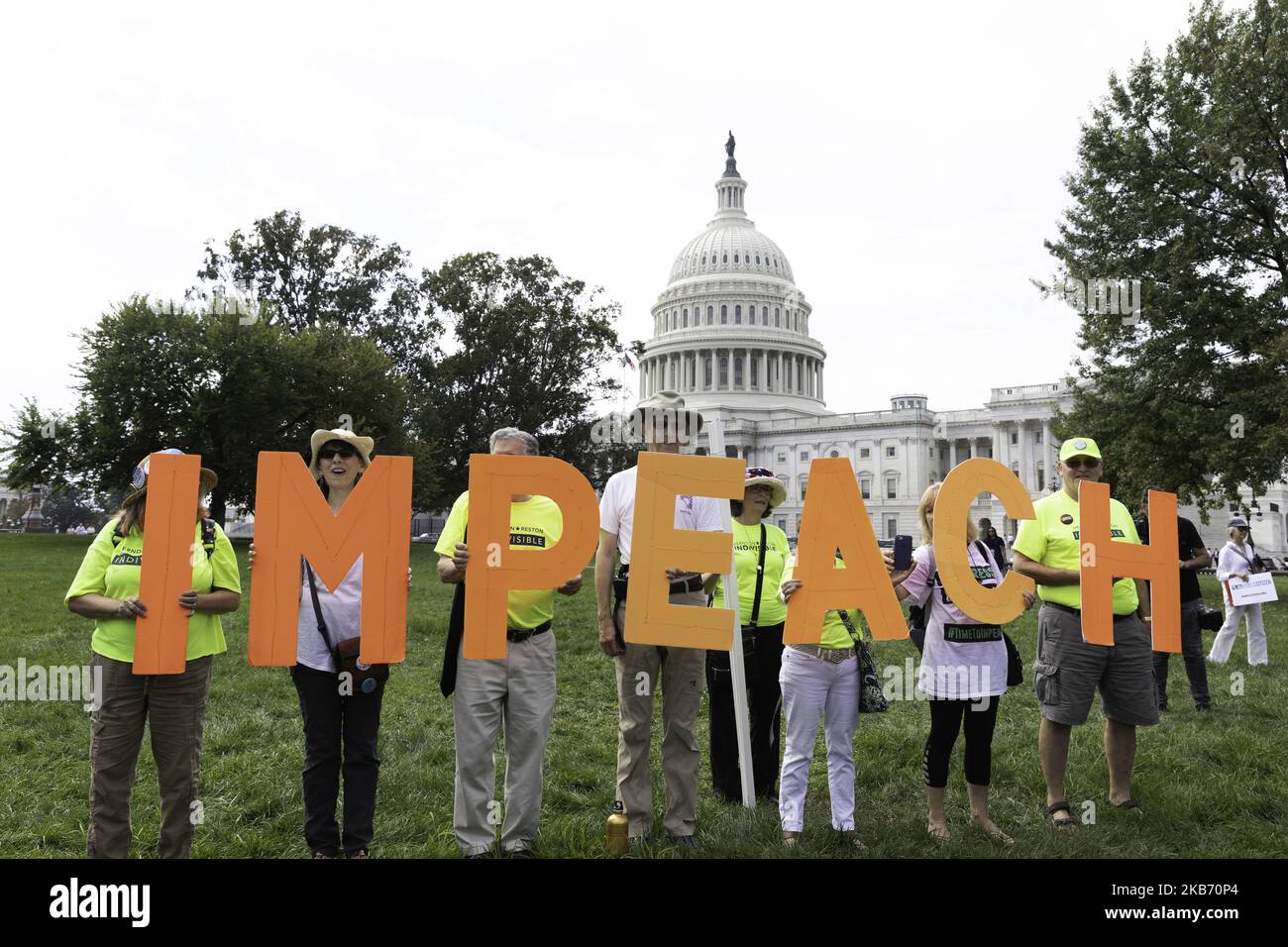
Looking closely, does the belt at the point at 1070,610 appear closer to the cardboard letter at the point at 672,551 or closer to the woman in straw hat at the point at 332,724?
→ the cardboard letter at the point at 672,551

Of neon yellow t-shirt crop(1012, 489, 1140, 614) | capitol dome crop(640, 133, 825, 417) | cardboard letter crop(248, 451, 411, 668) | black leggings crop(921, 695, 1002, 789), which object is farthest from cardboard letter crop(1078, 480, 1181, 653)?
capitol dome crop(640, 133, 825, 417)

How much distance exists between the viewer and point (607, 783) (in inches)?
271

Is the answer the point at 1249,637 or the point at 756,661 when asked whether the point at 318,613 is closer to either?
the point at 756,661

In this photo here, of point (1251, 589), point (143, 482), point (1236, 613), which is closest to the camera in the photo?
point (143, 482)

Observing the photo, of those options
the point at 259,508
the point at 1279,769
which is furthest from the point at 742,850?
the point at 1279,769

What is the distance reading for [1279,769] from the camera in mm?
7031

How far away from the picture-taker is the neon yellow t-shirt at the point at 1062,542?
20.3 feet

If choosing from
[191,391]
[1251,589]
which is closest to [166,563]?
[1251,589]

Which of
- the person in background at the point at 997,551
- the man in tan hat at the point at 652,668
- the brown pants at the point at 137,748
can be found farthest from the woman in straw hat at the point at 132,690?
the person in background at the point at 997,551

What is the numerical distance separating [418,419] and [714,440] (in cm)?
4279

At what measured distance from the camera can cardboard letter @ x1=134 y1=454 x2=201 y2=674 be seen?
15.3 feet

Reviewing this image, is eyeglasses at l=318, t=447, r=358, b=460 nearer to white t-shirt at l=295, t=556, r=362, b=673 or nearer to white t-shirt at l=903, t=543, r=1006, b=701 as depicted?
white t-shirt at l=295, t=556, r=362, b=673

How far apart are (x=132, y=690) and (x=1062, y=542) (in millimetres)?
5473

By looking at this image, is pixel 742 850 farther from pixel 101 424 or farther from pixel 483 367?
pixel 483 367
